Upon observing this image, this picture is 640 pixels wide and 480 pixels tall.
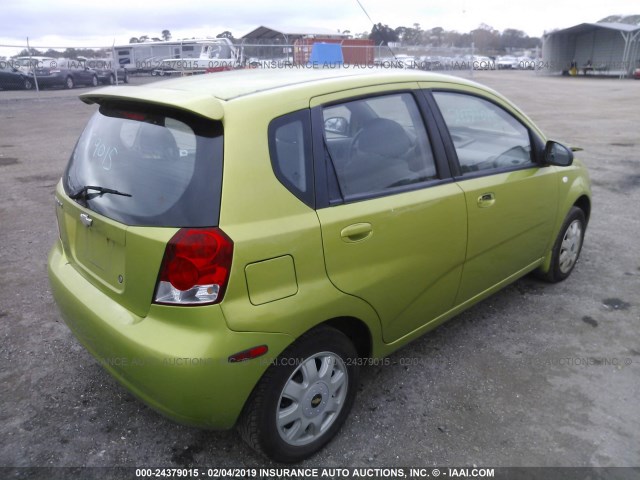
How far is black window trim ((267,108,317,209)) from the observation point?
7.02 feet

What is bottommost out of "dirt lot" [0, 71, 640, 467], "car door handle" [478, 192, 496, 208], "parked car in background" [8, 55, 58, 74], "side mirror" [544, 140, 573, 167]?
"dirt lot" [0, 71, 640, 467]

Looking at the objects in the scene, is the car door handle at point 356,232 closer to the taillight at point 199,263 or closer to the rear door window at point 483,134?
the taillight at point 199,263

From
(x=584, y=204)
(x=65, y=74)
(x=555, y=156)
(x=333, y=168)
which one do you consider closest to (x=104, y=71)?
(x=65, y=74)

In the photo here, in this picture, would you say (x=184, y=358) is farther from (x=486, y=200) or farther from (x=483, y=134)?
(x=483, y=134)

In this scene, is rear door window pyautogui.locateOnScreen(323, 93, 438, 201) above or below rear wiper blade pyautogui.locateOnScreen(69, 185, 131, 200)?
above

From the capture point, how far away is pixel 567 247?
164 inches

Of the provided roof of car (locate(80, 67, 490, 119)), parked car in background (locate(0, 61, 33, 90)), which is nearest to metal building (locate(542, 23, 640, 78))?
parked car in background (locate(0, 61, 33, 90))

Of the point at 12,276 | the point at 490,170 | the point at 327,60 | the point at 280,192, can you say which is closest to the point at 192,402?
the point at 280,192

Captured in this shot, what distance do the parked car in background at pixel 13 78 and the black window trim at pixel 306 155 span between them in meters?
22.8

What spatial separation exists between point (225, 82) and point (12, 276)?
116 inches

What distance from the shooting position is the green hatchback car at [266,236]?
2.01 metres

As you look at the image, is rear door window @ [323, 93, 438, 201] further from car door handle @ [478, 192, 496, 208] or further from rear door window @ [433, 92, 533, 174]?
car door handle @ [478, 192, 496, 208]

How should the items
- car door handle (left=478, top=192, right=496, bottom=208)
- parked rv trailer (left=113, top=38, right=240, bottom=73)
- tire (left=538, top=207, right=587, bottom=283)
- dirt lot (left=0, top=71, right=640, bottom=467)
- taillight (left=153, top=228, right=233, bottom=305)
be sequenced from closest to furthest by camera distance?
taillight (left=153, top=228, right=233, bottom=305)
dirt lot (left=0, top=71, right=640, bottom=467)
car door handle (left=478, top=192, right=496, bottom=208)
tire (left=538, top=207, right=587, bottom=283)
parked rv trailer (left=113, top=38, right=240, bottom=73)

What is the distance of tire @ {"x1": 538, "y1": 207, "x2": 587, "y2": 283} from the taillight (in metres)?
2.94
